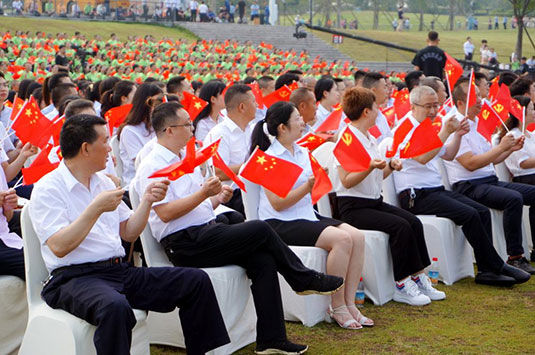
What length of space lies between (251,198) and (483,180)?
2564 mm

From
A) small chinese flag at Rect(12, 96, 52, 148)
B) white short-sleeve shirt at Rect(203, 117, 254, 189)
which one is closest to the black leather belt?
small chinese flag at Rect(12, 96, 52, 148)

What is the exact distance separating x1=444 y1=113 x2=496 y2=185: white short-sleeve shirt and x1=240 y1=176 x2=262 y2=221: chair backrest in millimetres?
2252

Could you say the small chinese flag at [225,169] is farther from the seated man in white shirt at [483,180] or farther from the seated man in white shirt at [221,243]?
the seated man in white shirt at [483,180]

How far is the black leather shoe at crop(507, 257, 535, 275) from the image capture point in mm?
6707

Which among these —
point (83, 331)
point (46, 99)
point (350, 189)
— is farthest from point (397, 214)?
point (46, 99)

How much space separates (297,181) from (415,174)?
1.47m

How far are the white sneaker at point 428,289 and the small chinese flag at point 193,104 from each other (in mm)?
2659

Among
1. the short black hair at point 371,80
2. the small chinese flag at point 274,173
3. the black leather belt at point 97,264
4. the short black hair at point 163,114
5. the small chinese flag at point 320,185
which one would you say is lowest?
the black leather belt at point 97,264

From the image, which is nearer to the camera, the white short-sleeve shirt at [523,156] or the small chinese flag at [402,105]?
the white short-sleeve shirt at [523,156]

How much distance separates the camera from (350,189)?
19.0 ft

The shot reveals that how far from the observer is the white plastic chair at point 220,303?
15.0ft

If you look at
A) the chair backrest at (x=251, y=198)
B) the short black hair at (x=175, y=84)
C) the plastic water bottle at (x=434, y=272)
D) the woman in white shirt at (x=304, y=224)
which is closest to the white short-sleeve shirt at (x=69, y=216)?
the chair backrest at (x=251, y=198)

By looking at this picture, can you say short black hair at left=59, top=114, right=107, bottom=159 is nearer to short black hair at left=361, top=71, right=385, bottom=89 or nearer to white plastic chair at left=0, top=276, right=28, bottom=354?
white plastic chair at left=0, top=276, right=28, bottom=354

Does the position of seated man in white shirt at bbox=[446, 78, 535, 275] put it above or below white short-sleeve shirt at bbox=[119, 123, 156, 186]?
below
